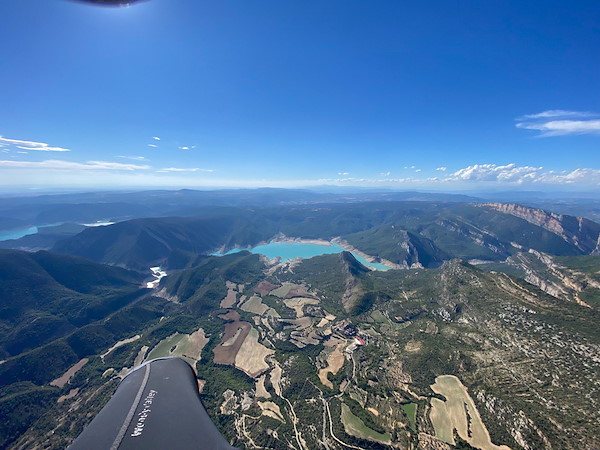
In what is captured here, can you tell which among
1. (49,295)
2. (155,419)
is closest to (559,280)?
(155,419)

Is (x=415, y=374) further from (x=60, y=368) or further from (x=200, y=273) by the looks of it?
(x=200, y=273)

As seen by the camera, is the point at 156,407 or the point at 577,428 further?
the point at 577,428

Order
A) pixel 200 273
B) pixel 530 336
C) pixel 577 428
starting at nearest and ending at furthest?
1. pixel 577 428
2. pixel 530 336
3. pixel 200 273

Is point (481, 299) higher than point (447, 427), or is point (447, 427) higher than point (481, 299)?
point (481, 299)

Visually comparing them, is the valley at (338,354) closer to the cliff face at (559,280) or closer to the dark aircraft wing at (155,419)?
the cliff face at (559,280)

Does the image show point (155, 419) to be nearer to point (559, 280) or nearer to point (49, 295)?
point (49, 295)

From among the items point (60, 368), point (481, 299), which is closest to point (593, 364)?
point (481, 299)

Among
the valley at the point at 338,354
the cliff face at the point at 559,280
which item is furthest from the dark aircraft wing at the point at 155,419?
the cliff face at the point at 559,280

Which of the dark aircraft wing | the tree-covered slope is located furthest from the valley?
the dark aircraft wing
